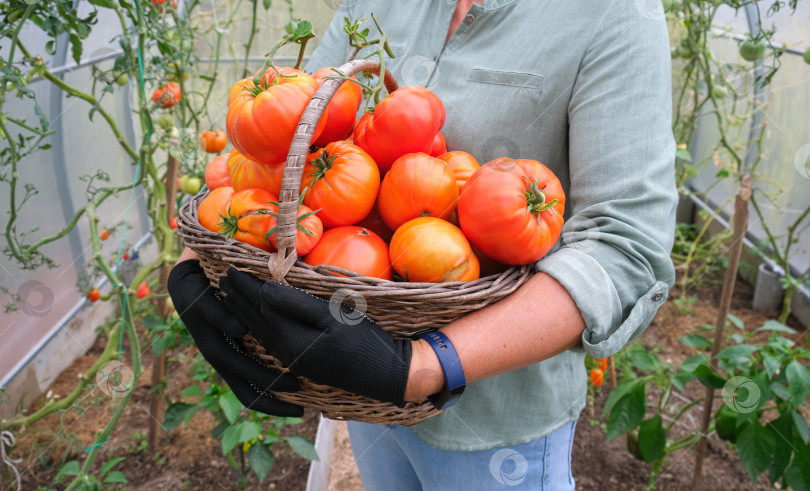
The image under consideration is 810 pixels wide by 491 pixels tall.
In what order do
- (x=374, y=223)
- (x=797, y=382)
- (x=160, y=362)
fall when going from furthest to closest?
(x=160, y=362) < (x=797, y=382) < (x=374, y=223)

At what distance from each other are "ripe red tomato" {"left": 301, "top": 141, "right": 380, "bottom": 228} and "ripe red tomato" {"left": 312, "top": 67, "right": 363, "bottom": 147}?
1.7 inches

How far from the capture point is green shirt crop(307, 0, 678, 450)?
2.68ft

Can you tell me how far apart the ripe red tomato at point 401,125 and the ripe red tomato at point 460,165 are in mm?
50

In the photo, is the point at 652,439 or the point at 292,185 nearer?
the point at 292,185

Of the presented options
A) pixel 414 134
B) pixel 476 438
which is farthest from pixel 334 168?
pixel 476 438

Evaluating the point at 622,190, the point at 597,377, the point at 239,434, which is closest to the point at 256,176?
the point at 622,190

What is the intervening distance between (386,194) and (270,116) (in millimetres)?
202

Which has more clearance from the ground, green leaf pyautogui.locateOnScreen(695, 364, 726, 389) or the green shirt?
the green shirt

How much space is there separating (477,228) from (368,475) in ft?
2.59

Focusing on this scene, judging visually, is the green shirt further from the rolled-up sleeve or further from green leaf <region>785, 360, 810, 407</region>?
green leaf <region>785, 360, 810, 407</region>
